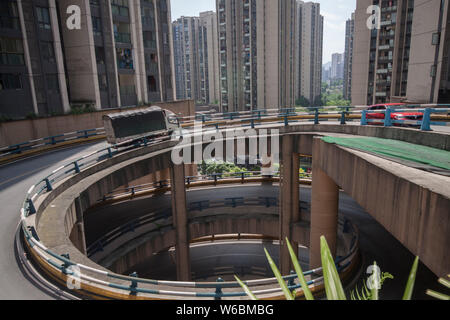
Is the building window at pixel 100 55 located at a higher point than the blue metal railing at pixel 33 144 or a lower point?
higher

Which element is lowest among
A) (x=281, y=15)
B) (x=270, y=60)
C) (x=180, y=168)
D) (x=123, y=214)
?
(x=123, y=214)

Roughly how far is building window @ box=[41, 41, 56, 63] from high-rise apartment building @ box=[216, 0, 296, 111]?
57.8 metres

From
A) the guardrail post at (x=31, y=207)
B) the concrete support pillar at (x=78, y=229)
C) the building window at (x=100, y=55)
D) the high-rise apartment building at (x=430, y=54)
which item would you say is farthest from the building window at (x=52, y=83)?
the high-rise apartment building at (x=430, y=54)

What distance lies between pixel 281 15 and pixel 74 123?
69050 mm

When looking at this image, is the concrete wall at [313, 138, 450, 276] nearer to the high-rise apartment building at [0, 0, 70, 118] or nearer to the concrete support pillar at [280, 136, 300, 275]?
the concrete support pillar at [280, 136, 300, 275]

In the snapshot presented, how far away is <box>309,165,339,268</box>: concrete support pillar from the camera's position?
18484mm

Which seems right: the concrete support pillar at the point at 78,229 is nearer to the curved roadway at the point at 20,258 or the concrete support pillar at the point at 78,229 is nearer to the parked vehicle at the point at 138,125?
the curved roadway at the point at 20,258

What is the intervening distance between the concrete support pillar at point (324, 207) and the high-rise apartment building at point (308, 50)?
4232 inches

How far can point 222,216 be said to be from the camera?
92.2 ft

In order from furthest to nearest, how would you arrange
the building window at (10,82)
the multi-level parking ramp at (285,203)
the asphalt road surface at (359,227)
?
1. the building window at (10,82)
2. the asphalt road surface at (359,227)
3. the multi-level parking ramp at (285,203)

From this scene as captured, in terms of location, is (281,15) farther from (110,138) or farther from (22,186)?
(22,186)

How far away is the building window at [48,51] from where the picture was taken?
108 feet

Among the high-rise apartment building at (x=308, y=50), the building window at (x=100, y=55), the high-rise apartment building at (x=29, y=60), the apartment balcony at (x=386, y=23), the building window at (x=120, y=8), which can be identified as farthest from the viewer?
the high-rise apartment building at (x=308, y=50)

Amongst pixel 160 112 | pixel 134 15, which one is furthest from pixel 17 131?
pixel 134 15
